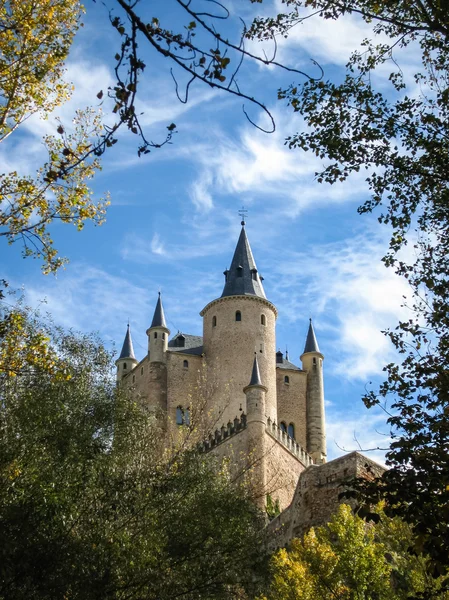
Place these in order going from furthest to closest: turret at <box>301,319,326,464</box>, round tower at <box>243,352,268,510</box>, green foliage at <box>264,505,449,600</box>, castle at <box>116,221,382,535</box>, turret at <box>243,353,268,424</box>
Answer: turret at <box>301,319,326,464</box>
castle at <box>116,221,382,535</box>
turret at <box>243,353,268,424</box>
round tower at <box>243,352,268,510</box>
green foliage at <box>264,505,449,600</box>

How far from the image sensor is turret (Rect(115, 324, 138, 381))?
54750 mm

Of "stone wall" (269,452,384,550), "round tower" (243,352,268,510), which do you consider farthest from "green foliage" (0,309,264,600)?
"round tower" (243,352,268,510)

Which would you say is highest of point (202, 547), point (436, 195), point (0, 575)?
point (436, 195)

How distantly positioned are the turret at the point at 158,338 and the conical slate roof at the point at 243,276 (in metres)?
4.13

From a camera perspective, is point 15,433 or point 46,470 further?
point 15,433

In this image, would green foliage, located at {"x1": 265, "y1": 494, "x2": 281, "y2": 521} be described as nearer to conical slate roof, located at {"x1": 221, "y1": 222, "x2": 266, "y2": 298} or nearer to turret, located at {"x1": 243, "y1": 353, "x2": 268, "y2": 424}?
turret, located at {"x1": 243, "y1": 353, "x2": 268, "y2": 424}

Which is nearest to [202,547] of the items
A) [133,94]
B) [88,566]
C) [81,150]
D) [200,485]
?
[200,485]

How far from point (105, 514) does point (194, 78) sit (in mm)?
13776

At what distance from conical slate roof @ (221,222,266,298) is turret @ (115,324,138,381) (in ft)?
30.0

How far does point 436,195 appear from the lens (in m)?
12.8

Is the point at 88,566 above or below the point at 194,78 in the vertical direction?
below

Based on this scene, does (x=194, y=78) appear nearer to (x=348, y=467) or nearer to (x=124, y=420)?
(x=124, y=420)

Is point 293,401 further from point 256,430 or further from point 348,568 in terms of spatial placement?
point 348,568

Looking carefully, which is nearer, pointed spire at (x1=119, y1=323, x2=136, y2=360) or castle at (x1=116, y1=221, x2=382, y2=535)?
castle at (x1=116, y1=221, x2=382, y2=535)
